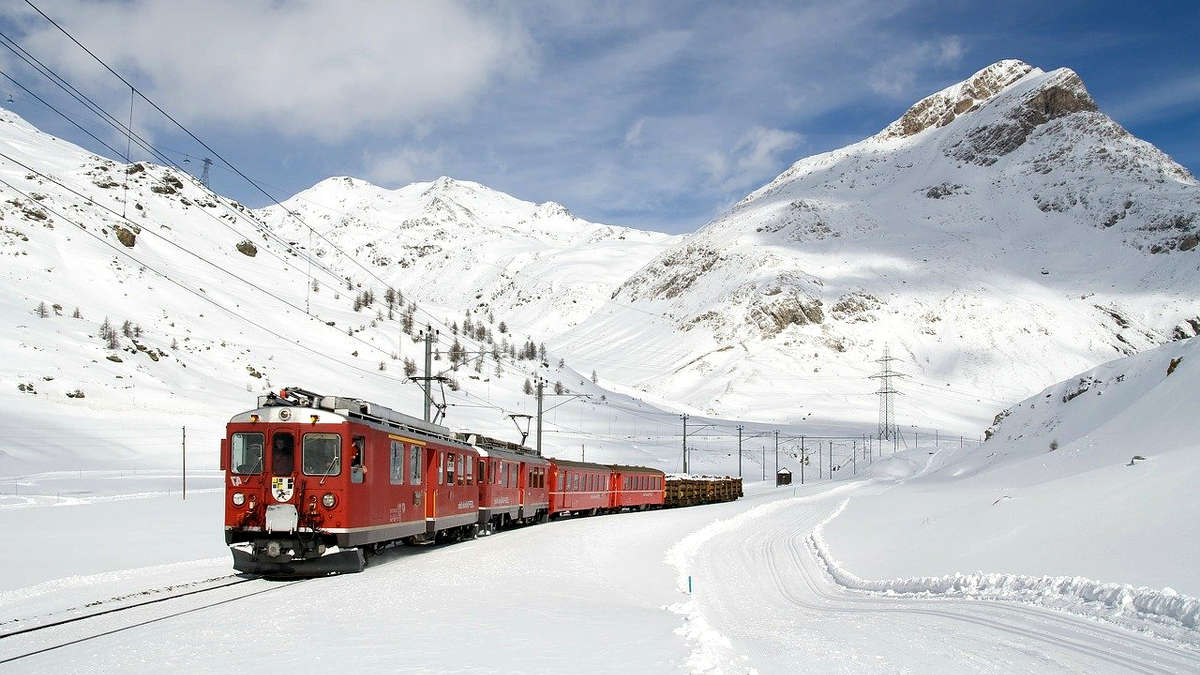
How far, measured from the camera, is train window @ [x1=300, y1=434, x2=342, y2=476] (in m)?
18.8

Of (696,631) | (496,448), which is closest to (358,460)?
(696,631)

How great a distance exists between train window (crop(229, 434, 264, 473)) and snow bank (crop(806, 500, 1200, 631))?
13.4m

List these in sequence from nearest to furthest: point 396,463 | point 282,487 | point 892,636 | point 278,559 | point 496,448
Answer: point 892,636 < point 278,559 < point 282,487 < point 396,463 < point 496,448

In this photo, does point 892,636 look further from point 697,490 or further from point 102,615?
point 697,490

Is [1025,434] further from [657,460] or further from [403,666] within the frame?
[657,460]

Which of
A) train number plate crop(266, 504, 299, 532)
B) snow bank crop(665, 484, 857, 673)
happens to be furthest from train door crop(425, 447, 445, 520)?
snow bank crop(665, 484, 857, 673)

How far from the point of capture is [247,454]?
1906cm

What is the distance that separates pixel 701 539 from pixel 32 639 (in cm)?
2431

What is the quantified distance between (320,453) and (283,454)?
0.81 meters

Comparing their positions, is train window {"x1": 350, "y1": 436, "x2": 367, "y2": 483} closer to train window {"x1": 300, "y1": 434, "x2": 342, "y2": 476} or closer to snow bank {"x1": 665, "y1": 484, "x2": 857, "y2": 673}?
train window {"x1": 300, "y1": 434, "x2": 342, "y2": 476}

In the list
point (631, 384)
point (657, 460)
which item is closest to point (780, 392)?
point (631, 384)

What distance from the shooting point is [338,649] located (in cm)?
1077

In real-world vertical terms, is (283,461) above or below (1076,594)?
above

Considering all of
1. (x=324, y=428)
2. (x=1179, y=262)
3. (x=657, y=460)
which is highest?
(x=1179, y=262)
